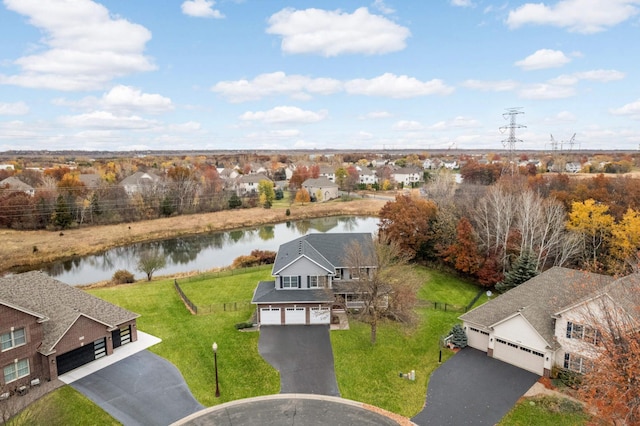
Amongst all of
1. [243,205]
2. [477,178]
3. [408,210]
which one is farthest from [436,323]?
[477,178]

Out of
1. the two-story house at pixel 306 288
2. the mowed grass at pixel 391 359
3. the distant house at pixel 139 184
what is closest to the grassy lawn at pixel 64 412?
the two-story house at pixel 306 288

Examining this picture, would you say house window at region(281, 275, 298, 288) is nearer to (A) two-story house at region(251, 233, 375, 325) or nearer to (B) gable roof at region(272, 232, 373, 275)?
(A) two-story house at region(251, 233, 375, 325)

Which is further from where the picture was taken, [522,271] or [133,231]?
[133,231]

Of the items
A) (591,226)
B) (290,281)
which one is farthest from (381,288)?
(591,226)

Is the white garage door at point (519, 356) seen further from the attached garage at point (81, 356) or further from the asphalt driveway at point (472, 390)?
the attached garage at point (81, 356)

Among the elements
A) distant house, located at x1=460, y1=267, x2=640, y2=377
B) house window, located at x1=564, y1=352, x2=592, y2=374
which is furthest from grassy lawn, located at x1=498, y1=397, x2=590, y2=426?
house window, located at x1=564, y1=352, x2=592, y2=374

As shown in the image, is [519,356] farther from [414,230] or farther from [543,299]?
[414,230]
